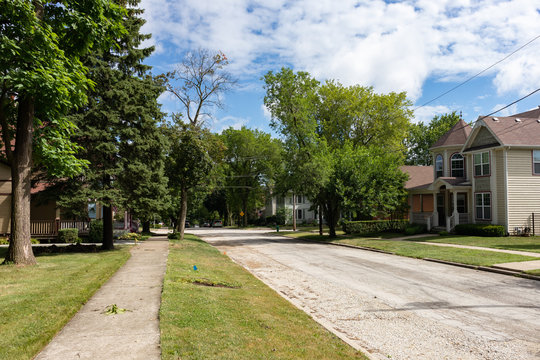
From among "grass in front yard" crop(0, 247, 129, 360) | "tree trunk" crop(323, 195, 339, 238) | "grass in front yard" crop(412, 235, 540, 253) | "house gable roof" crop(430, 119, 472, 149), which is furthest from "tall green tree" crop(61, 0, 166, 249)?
"house gable roof" crop(430, 119, 472, 149)

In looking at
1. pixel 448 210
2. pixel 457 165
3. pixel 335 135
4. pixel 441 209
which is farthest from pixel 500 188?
pixel 335 135

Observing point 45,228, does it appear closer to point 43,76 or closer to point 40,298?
point 43,76

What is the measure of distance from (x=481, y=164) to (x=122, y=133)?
81.0 ft

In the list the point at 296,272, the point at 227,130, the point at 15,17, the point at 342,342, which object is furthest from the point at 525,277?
the point at 227,130

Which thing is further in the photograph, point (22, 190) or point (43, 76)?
point (22, 190)

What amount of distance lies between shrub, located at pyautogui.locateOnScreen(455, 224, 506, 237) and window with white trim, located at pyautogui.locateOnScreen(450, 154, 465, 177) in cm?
586

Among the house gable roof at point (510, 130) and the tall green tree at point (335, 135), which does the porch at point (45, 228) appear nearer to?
the tall green tree at point (335, 135)

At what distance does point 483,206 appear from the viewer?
2705 cm

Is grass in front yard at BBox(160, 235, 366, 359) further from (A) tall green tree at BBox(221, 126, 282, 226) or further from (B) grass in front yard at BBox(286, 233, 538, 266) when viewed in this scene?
(A) tall green tree at BBox(221, 126, 282, 226)

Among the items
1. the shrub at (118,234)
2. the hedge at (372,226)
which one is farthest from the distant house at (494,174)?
the shrub at (118,234)

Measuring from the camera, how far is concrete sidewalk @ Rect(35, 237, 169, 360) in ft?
15.8

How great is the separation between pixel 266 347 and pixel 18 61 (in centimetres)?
1108

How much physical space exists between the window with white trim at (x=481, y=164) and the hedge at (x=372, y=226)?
8064 millimetres

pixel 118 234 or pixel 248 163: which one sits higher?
pixel 248 163
